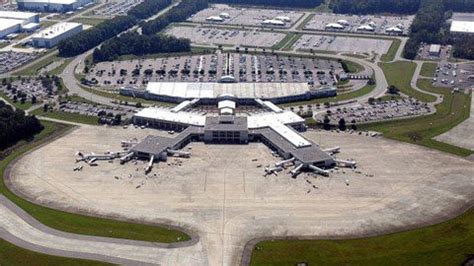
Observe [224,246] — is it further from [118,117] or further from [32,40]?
[32,40]

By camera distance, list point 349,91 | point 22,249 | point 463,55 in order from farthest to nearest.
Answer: point 463,55 → point 349,91 → point 22,249

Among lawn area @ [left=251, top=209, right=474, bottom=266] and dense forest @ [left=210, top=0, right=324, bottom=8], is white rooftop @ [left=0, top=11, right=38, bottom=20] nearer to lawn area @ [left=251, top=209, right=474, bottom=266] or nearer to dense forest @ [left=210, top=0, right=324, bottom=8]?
dense forest @ [left=210, top=0, right=324, bottom=8]

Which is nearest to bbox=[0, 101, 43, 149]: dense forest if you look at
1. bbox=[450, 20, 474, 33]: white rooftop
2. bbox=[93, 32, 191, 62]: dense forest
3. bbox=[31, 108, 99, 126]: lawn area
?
bbox=[31, 108, 99, 126]: lawn area

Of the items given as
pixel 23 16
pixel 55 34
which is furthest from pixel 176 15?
pixel 23 16

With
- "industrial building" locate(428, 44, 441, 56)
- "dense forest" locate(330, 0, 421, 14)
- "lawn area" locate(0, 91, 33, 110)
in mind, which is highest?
"dense forest" locate(330, 0, 421, 14)

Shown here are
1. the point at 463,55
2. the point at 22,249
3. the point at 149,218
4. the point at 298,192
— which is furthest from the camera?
the point at 463,55

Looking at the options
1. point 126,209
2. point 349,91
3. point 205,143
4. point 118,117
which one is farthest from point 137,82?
point 126,209

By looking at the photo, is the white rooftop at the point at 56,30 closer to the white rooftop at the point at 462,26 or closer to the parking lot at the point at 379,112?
the parking lot at the point at 379,112
